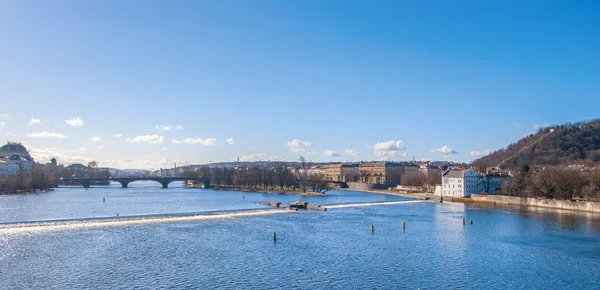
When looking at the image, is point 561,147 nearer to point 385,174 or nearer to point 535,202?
point 385,174

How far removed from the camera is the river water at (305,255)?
23.4 metres

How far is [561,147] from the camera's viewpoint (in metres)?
139

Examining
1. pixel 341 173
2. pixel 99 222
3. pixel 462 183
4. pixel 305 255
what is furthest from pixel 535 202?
pixel 341 173

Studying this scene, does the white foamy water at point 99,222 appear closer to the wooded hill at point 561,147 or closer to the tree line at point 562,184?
the tree line at point 562,184

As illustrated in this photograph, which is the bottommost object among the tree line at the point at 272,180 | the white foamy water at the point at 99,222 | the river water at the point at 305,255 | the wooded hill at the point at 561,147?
the river water at the point at 305,255

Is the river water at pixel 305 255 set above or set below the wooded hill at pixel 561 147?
below

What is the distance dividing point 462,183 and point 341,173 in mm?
90855

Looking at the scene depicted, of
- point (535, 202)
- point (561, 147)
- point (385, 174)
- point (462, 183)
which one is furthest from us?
point (385, 174)

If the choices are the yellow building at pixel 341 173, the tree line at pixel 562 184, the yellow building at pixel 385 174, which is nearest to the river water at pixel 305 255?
the tree line at pixel 562 184

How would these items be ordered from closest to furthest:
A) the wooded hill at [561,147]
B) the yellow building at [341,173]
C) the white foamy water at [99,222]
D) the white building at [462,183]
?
1. the white foamy water at [99,222]
2. the white building at [462,183]
3. the wooded hill at [561,147]
4. the yellow building at [341,173]

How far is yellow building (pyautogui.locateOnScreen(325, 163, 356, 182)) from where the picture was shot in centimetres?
16738

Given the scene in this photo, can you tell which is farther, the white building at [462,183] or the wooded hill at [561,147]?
the wooded hill at [561,147]

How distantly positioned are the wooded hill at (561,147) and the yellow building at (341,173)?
145ft

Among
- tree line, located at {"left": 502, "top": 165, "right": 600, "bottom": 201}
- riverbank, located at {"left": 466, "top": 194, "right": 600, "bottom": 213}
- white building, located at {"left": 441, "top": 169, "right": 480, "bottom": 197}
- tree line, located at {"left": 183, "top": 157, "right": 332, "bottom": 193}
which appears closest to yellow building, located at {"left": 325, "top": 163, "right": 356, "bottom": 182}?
tree line, located at {"left": 183, "top": 157, "right": 332, "bottom": 193}
